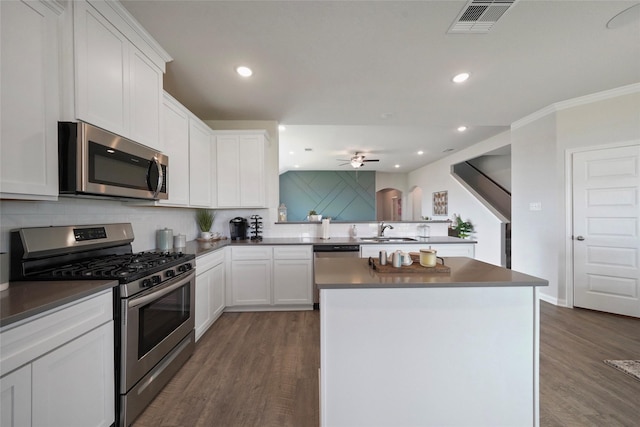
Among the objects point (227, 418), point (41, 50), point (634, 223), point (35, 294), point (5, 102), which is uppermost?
point (41, 50)

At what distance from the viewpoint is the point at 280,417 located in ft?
4.85

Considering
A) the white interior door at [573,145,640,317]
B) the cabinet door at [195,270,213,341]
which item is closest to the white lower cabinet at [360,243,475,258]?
the white interior door at [573,145,640,317]

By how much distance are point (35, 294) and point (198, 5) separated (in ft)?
6.22

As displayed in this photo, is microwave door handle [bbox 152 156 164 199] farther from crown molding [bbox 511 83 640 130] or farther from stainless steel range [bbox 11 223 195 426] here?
crown molding [bbox 511 83 640 130]

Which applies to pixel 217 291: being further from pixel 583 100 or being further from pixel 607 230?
pixel 583 100

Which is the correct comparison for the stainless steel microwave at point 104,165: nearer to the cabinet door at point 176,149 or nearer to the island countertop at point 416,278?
the cabinet door at point 176,149

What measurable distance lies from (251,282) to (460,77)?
3247mm

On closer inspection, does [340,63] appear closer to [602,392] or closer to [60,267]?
[60,267]

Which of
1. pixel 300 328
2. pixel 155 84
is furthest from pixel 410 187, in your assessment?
pixel 155 84

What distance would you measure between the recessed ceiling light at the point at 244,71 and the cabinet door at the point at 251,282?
6.72 ft

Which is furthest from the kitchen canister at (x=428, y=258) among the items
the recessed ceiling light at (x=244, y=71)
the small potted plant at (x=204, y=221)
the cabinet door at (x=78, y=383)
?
the small potted plant at (x=204, y=221)

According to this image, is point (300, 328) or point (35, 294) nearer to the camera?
point (35, 294)

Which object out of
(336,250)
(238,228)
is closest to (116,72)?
(238,228)

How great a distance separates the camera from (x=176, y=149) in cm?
240
